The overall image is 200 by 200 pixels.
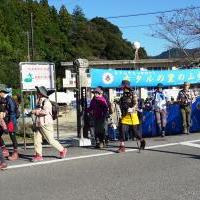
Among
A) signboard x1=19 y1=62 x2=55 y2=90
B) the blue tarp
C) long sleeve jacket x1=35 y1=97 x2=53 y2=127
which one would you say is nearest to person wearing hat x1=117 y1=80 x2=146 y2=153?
long sleeve jacket x1=35 y1=97 x2=53 y2=127

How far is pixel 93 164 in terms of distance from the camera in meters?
11.2

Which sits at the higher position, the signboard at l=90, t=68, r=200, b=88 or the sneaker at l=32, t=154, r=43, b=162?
the signboard at l=90, t=68, r=200, b=88

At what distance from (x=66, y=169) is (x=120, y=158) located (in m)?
1.69

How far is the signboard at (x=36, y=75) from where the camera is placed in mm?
14492

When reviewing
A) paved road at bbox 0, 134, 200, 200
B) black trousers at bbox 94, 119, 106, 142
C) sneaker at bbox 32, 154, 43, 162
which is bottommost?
paved road at bbox 0, 134, 200, 200

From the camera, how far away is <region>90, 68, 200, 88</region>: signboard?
18.2m

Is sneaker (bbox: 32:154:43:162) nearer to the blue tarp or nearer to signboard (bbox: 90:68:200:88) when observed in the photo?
the blue tarp

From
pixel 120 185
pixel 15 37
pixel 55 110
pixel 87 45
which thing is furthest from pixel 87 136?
pixel 87 45

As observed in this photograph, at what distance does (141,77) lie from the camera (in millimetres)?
20141

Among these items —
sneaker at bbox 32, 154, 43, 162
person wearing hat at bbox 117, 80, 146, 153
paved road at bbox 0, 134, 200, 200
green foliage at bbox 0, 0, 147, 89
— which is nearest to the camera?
paved road at bbox 0, 134, 200, 200

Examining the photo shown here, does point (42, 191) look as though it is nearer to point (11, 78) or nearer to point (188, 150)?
point (188, 150)

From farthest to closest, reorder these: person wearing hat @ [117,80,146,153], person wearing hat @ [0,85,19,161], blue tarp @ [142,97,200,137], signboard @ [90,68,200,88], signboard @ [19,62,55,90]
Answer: signboard @ [90,68,200,88] < blue tarp @ [142,97,200,137] < signboard @ [19,62,55,90] < person wearing hat @ [117,80,146,153] < person wearing hat @ [0,85,19,161]

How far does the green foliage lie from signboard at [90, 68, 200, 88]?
32489 mm

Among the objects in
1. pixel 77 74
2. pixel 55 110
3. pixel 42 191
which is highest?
pixel 77 74
